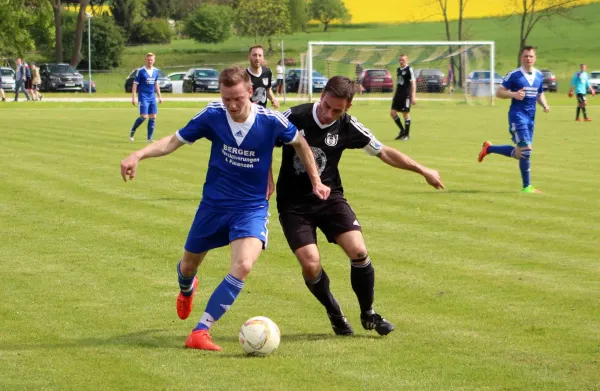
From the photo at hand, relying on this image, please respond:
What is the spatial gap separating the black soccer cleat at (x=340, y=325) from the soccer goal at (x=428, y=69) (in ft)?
132

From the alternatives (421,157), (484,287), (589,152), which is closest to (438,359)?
(484,287)

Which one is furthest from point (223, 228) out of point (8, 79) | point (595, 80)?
point (595, 80)

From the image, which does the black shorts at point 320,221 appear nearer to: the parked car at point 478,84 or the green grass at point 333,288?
the green grass at point 333,288

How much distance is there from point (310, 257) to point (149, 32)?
86885 mm

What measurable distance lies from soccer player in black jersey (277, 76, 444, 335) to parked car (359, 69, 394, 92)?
134ft

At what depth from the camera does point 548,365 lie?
6.39 meters

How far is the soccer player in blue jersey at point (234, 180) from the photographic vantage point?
6734mm

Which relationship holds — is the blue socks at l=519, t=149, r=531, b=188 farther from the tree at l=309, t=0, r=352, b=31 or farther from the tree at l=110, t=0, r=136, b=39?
the tree at l=309, t=0, r=352, b=31

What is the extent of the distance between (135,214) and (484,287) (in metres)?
5.59

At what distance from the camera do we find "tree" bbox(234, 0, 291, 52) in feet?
250

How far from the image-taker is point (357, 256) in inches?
283

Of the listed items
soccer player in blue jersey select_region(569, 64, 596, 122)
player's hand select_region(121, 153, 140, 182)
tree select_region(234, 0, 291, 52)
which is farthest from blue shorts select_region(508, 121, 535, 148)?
tree select_region(234, 0, 291, 52)

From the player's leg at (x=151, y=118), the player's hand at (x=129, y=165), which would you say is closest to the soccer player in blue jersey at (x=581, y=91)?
the player's leg at (x=151, y=118)

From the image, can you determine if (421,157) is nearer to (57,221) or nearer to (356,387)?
(57,221)
